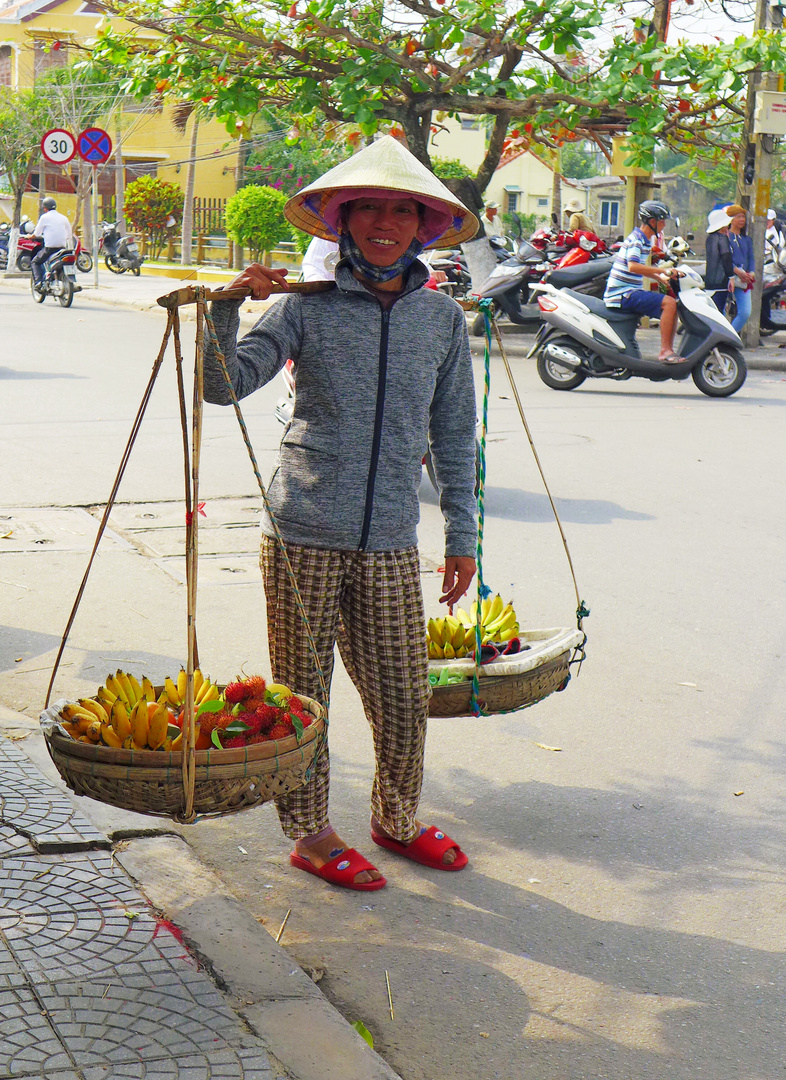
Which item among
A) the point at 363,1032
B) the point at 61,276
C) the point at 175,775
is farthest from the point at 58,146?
the point at 363,1032

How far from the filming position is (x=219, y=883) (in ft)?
9.73

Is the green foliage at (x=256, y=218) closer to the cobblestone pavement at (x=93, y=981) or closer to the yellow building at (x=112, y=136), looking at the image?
the yellow building at (x=112, y=136)

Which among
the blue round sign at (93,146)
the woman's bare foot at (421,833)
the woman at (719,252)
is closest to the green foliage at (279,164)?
the blue round sign at (93,146)

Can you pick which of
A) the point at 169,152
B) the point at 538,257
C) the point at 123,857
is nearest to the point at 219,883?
the point at 123,857

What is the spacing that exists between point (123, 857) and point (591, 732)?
68.7 inches

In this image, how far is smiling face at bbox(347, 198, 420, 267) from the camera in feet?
9.46

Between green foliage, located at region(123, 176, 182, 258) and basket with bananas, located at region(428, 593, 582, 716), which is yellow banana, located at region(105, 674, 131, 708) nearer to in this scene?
basket with bananas, located at region(428, 593, 582, 716)

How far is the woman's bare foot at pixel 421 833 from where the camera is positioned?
3236 mm

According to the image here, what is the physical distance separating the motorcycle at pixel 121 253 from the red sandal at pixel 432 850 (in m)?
28.3

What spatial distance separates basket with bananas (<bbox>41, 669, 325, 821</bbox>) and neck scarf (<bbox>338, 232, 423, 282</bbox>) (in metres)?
0.99

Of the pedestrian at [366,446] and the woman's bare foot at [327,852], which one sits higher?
the pedestrian at [366,446]

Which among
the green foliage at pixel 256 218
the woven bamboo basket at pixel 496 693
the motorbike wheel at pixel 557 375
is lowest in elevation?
the woven bamboo basket at pixel 496 693

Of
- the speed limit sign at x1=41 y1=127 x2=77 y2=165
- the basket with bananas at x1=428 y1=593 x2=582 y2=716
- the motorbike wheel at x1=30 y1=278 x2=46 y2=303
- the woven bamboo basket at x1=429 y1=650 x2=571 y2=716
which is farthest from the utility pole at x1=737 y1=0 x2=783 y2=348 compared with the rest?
the woven bamboo basket at x1=429 y1=650 x2=571 y2=716

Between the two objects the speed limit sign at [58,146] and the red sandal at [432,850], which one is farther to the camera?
the speed limit sign at [58,146]
